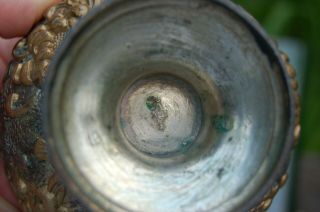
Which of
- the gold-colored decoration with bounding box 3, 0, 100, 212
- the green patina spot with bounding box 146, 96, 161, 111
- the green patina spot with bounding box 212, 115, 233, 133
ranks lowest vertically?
the gold-colored decoration with bounding box 3, 0, 100, 212

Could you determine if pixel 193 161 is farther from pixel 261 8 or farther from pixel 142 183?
pixel 261 8

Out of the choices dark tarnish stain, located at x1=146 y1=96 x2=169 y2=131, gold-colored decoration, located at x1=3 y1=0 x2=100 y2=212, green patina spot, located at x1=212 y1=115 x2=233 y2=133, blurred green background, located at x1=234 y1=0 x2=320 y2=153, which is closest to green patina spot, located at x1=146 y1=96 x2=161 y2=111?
dark tarnish stain, located at x1=146 y1=96 x2=169 y2=131

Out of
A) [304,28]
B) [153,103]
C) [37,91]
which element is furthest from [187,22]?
[304,28]

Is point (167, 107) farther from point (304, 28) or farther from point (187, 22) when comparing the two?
point (304, 28)

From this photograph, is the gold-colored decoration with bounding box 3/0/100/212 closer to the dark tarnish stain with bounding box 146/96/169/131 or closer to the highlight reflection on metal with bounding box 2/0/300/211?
the highlight reflection on metal with bounding box 2/0/300/211

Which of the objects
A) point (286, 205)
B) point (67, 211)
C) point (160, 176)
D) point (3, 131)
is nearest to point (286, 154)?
point (160, 176)

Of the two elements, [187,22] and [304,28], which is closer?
[187,22]
